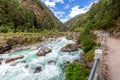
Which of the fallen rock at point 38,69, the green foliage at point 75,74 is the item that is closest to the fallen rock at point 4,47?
the fallen rock at point 38,69

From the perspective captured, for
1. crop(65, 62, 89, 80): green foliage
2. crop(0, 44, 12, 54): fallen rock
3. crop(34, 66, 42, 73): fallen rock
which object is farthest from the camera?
crop(0, 44, 12, 54): fallen rock

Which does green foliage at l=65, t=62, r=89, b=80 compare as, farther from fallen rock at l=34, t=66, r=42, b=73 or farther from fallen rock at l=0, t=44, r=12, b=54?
fallen rock at l=0, t=44, r=12, b=54

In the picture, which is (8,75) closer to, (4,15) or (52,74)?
(52,74)

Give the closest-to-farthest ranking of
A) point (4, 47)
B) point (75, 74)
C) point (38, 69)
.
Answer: point (75, 74), point (38, 69), point (4, 47)

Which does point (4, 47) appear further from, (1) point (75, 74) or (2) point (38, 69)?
(1) point (75, 74)

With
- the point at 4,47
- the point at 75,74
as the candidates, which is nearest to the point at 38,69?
the point at 75,74

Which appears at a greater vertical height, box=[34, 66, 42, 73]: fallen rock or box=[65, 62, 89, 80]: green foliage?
box=[65, 62, 89, 80]: green foliage

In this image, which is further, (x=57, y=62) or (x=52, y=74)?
(x=57, y=62)

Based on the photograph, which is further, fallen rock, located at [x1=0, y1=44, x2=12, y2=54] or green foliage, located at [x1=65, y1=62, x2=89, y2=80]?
fallen rock, located at [x1=0, y1=44, x2=12, y2=54]

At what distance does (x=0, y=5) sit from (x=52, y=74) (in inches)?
2915

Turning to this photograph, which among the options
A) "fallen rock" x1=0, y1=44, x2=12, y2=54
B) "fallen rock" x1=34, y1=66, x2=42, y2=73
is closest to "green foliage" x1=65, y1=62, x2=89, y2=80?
"fallen rock" x1=34, y1=66, x2=42, y2=73

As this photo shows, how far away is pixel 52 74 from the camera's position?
1778 cm

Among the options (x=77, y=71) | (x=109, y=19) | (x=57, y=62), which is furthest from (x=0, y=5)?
(x=77, y=71)

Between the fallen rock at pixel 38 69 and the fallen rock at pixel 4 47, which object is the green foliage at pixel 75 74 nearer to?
the fallen rock at pixel 38 69
